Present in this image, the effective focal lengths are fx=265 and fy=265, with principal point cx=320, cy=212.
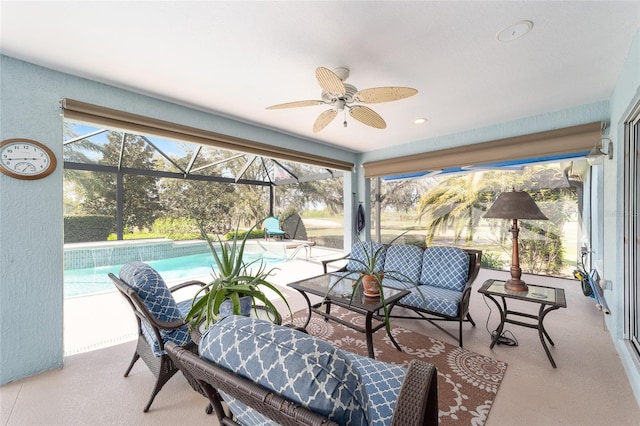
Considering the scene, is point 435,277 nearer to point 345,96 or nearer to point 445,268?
point 445,268

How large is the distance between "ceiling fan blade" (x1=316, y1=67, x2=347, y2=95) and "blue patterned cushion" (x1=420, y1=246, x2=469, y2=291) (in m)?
2.18

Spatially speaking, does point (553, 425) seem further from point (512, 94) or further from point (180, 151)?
point (180, 151)

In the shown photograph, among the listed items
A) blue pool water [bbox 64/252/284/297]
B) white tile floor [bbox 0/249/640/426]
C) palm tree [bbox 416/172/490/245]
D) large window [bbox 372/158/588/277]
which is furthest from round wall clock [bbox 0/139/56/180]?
palm tree [bbox 416/172/490/245]

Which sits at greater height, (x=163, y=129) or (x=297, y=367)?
(x=163, y=129)

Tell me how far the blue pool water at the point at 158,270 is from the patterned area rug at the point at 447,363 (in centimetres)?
209

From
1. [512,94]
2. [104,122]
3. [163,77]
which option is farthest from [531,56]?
[104,122]

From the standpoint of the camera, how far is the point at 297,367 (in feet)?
2.25

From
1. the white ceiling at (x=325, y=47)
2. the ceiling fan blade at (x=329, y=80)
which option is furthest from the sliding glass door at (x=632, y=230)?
the ceiling fan blade at (x=329, y=80)

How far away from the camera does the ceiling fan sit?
177cm

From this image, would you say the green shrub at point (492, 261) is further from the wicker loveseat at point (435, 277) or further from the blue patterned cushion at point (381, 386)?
the blue patterned cushion at point (381, 386)

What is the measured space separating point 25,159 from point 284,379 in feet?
8.90

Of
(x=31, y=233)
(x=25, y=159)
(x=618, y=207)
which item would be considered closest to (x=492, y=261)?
(x=618, y=207)

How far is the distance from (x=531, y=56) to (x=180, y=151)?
7554 mm

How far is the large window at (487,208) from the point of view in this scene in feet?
14.4
